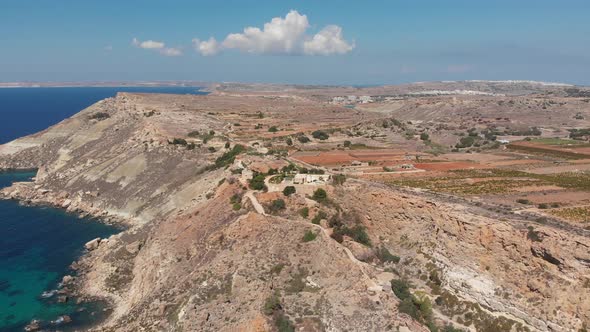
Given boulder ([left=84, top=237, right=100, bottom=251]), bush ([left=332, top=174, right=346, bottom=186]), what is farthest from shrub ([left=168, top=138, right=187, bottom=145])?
bush ([left=332, top=174, right=346, bottom=186])

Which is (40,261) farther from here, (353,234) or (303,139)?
(303,139)

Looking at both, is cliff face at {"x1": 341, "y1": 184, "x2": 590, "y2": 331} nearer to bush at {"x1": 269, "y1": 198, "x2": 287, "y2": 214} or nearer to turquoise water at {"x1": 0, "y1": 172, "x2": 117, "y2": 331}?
bush at {"x1": 269, "y1": 198, "x2": 287, "y2": 214}

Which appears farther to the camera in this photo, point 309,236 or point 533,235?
point 309,236

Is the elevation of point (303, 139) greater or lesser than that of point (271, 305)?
→ greater

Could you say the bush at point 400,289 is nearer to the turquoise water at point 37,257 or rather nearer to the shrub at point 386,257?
the shrub at point 386,257

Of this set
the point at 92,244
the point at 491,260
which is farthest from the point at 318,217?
the point at 92,244
